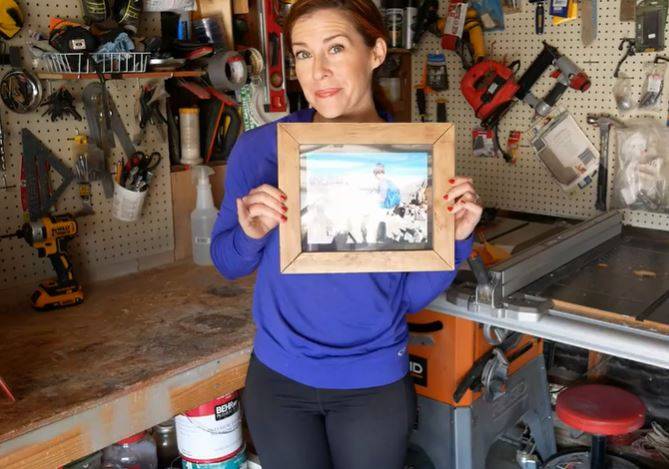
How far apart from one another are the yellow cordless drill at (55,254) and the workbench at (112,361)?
32mm

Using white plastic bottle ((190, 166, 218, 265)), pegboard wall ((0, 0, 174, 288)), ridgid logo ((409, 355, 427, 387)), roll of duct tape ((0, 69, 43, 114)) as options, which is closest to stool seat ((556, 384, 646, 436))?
ridgid logo ((409, 355, 427, 387))

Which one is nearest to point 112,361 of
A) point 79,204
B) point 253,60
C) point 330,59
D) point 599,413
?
point 79,204

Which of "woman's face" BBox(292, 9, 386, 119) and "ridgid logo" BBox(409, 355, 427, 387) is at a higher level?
"woman's face" BBox(292, 9, 386, 119)

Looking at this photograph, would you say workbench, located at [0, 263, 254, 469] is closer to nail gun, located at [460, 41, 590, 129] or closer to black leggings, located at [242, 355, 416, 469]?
black leggings, located at [242, 355, 416, 469]

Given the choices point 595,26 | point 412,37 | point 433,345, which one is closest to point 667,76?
point 595,26

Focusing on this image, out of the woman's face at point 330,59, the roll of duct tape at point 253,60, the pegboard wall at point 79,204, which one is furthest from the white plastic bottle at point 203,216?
the woman's face at point 330,59

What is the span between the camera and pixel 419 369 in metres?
1.73

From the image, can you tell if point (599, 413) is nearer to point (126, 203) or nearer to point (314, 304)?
point (314, 304)

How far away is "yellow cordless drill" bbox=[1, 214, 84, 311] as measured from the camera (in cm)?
162

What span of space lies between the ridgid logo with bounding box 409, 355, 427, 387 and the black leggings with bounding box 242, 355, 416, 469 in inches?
21.5

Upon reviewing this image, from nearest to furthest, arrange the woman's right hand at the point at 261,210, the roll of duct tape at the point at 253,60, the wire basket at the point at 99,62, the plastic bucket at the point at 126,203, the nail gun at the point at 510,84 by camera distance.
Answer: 1. the woman's right hand at the point at 261,210
2. the wire basket at the point at 99,62
3. the plastic bucket at the point at 126,203
4. the roll of duct tape at the point at 253,60
5. the nail gun at the point at 510,84

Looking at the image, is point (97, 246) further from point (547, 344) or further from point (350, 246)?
point (547, 344)

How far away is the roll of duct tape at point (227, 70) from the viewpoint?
1.84 metres

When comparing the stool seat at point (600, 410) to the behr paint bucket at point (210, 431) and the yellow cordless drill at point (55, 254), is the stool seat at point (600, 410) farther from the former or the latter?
the yellow cordless drill at point (55, 254)
